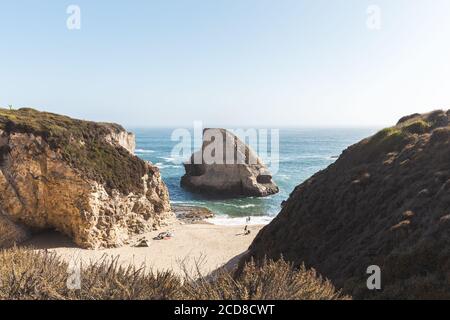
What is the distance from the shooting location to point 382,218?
1438 centimetres

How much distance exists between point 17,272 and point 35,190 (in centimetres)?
2064

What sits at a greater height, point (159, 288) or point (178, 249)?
point (159, 288)

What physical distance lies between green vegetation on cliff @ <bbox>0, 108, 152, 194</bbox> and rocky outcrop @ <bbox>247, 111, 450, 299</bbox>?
54.2 feet

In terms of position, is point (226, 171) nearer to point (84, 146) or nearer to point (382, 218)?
point (84, 146)

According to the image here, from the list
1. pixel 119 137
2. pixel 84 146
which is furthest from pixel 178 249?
pixel 119 137

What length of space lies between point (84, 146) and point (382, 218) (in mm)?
26180

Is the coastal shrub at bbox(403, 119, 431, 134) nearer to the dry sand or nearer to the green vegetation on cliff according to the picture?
the dry sand

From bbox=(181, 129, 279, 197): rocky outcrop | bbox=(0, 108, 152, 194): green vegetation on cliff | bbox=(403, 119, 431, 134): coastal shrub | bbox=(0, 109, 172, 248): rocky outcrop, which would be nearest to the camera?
bbox=(403, 119, 431, 134): coastal shrub

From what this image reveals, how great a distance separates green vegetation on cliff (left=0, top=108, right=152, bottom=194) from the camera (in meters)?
29.0

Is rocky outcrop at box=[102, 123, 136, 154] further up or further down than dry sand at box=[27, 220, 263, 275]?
further up

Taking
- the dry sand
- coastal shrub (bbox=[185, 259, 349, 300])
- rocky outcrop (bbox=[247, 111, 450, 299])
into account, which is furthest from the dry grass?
the dry sand

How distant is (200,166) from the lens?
203ft
